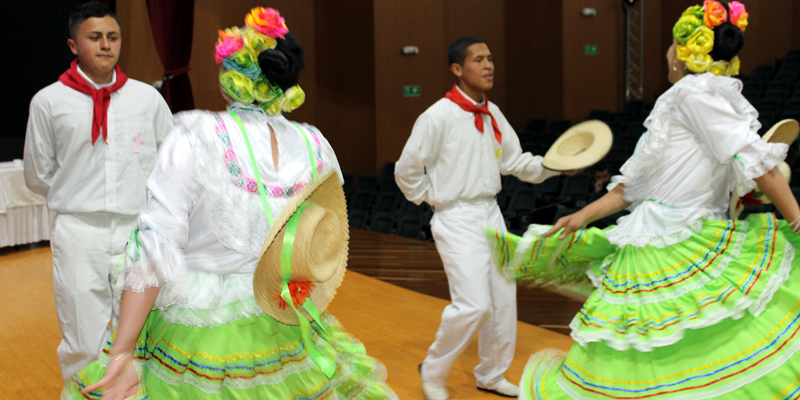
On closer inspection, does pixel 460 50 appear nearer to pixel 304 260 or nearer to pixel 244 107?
pixel 244 107

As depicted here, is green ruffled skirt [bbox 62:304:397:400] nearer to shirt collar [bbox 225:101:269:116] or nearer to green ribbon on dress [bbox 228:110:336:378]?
green ribbon on dress [bbox 228:110:336:378]

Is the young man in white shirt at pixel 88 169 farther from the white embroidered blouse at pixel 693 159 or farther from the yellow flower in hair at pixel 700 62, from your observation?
the yellow flower in hair at pixel 700 62

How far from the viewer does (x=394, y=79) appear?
10.0m

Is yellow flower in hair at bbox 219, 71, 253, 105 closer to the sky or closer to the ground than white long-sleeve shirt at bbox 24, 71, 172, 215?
closer to the sky

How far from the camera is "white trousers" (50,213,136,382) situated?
8.52 ft

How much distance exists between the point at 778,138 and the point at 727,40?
40 cm

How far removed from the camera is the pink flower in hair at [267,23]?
156 cm

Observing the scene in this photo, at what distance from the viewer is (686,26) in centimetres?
230

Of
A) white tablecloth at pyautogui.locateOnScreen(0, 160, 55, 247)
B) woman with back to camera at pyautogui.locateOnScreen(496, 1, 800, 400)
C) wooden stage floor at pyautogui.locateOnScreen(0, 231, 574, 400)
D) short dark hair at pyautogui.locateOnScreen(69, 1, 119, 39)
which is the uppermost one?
short dark hair at pyautogui.locateOnScreen(69, 1, 119, 39)

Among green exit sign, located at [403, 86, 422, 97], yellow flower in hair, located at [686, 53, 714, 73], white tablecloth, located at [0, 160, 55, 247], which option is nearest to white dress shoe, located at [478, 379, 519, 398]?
yellow flower in hair, located at [686, 53, 714, 73]

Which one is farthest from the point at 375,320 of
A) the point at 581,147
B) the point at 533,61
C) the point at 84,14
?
the point at 533,61

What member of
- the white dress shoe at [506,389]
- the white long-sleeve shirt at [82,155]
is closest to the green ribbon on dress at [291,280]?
the white long-sleeve shirt at [82,155]

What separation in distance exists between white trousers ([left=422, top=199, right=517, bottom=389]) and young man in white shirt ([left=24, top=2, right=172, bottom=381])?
1331 mm

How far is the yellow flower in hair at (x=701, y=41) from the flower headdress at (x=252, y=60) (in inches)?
54.9
